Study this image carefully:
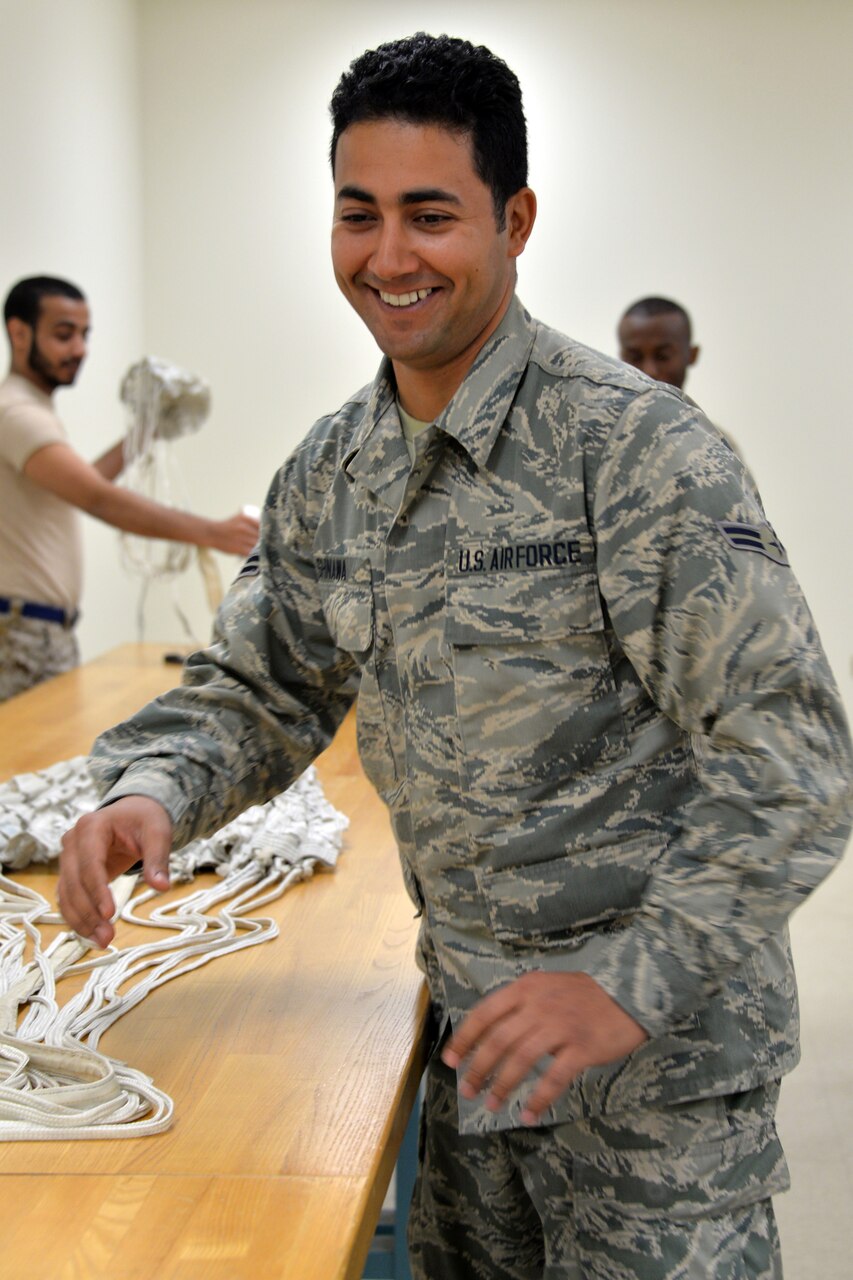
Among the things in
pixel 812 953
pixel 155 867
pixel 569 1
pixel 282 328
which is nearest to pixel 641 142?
pixel 569 1

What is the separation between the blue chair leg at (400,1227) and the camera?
6.10 ft

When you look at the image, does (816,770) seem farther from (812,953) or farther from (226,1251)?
(812,953)

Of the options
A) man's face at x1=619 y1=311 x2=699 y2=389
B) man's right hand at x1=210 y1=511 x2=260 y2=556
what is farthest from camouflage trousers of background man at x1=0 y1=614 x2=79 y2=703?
man's face at x1=619 y1=311 x2=699 y2=389

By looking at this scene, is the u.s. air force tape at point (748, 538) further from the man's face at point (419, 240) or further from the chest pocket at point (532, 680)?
the man's face at point (419, 240)

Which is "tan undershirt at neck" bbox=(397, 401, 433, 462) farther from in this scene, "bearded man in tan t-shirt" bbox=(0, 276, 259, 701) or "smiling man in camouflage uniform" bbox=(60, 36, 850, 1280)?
"bearded man in tan t-shirt" bbox=(0, 276, 259, 701)

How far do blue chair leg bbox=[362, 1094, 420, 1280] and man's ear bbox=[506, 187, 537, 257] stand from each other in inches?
44.1

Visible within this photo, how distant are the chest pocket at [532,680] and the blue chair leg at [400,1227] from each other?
0.77 m

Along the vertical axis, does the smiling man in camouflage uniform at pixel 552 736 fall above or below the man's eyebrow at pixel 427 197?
below

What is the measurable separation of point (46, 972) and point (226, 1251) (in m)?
0.60

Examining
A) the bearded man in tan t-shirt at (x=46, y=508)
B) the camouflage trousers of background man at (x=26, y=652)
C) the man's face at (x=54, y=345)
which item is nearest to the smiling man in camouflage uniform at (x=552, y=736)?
the bearded man in tan t-shirt at (x=46, y=508)

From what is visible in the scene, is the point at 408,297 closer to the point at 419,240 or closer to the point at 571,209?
the point at 419,240

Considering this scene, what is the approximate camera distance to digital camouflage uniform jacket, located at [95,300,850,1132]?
1111mm

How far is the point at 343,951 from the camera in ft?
5.53

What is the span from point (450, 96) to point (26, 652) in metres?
2.76
